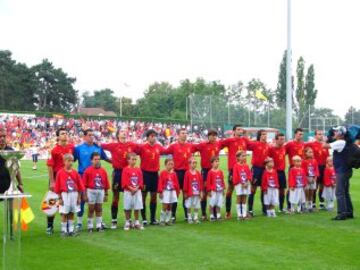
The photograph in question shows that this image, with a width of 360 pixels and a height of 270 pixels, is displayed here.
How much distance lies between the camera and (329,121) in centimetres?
4178

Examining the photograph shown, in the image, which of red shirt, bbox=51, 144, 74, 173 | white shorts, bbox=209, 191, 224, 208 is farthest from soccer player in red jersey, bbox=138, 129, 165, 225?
red shirt, bbox=51, 144, 74, 173

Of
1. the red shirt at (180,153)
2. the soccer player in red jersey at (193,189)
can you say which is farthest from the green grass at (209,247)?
the red shirt at (180,153)

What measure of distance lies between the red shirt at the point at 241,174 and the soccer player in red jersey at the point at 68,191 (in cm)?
354

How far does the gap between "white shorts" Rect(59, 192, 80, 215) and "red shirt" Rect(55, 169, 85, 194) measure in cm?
9

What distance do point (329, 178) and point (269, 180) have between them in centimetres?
185

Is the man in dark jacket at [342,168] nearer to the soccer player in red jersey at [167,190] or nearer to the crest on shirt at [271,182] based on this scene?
the crest on shirt at [271,182]

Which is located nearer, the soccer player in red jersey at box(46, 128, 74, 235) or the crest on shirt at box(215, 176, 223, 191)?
the soccer player in red jersey at box(46, 128, 74, 235)

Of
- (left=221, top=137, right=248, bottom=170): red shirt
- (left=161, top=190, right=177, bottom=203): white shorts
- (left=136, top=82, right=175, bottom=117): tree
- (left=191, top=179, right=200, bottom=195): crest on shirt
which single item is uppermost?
(left=136, top=82, right=175, bottom=117): tree

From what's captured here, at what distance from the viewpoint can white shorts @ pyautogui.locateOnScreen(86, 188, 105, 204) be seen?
1102 cm

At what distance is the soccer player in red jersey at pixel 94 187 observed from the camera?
11008mm

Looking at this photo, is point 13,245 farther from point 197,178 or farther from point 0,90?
point 0,90

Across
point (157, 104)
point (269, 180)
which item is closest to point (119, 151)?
point (269, 180)

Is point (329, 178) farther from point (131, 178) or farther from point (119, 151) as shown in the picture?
point (119, 151)

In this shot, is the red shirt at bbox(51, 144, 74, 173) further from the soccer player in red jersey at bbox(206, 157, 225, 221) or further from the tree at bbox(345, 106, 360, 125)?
the tree at bbox(345, 106, 360, 125)
